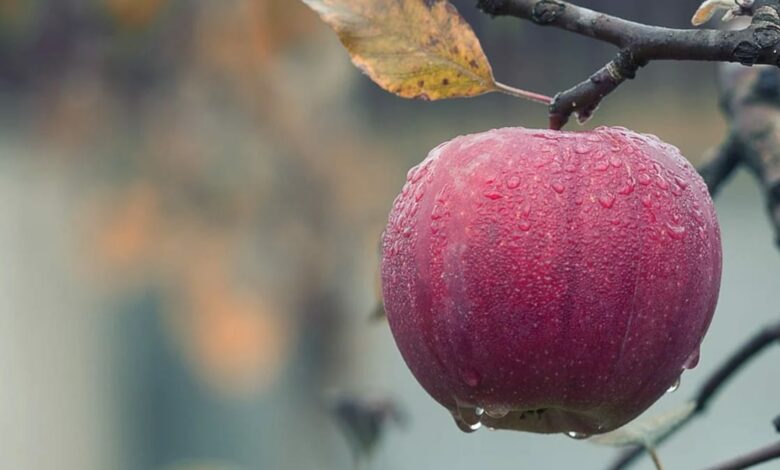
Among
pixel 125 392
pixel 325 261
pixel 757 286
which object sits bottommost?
pixel 125 392

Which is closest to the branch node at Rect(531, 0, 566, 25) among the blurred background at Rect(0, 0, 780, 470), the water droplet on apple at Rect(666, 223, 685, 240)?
the water droplet on apple at Rect(666, 223, 685, 240)

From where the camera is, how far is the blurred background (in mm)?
2398

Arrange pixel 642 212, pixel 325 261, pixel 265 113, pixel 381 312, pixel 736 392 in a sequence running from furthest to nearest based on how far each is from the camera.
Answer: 1. pixel 736 392
2. pixel 325 261
3. pixel 265 113
4. pixel 381 312
5. pixel 642 212

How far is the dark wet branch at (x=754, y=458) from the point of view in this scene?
64 centimetres

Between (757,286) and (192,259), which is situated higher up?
(192,259)

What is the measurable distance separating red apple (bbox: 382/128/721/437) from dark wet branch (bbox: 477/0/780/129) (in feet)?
0.10

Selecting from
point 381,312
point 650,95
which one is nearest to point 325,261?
point 650,95

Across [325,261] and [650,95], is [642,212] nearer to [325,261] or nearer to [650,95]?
[325,261]

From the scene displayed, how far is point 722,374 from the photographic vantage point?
0.89 metres

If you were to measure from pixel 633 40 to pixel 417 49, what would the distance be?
0.11 metres

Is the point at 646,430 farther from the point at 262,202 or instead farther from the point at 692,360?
the point at 262,202

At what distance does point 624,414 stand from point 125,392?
3.59 meters

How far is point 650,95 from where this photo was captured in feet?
10.5

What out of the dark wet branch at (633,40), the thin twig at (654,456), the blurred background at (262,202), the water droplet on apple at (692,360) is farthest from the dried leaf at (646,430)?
the blurred background at (262,202)
